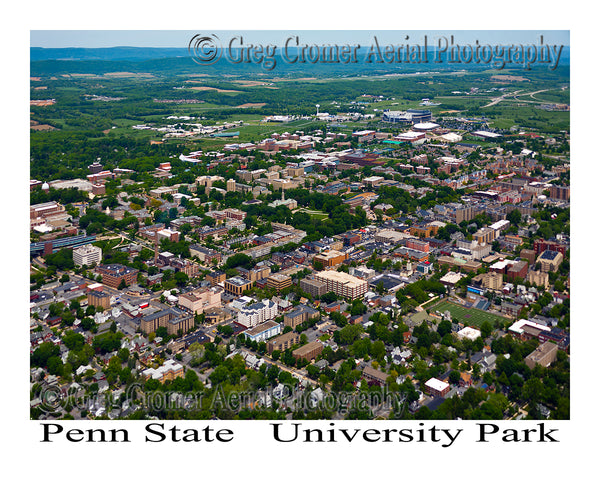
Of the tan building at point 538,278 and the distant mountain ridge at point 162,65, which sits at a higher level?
the distant mountain ridge at point 162,65

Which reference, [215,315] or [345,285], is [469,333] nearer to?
[345,285]

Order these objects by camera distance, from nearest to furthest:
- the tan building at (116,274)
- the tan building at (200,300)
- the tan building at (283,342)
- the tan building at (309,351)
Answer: the tan building at (309,351) → the tan building at (283,342) → the tan building at (200,300) → the tan building at (116,274)

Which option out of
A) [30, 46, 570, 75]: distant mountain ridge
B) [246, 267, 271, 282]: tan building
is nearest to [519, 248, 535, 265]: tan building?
Answer: [246, 267, 271, 282]: tan building

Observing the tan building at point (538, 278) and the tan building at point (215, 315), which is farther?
the tan building at point (538, 278)

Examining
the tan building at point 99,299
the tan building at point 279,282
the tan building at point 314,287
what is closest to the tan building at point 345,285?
the tan building at point 314,287

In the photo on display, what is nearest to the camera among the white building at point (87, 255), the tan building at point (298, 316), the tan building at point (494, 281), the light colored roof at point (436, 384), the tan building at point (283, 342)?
the light colored roof at point (436, 384)

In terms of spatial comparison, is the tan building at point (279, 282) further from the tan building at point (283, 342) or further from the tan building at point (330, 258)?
the tan building at point (283, 342)

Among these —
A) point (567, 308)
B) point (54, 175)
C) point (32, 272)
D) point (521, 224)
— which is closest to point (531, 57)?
point (567, 308)

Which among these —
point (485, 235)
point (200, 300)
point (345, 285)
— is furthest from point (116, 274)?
point (485, 235)
